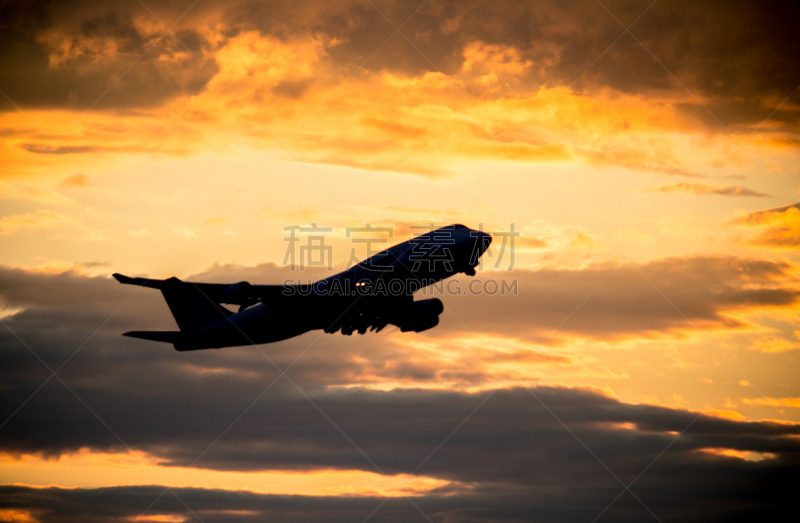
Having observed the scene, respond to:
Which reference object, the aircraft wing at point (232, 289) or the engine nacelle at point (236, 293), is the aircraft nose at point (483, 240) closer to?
the aircraft wing at point (232, 289)

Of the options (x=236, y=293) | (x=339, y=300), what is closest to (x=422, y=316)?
(x=339, y=300)

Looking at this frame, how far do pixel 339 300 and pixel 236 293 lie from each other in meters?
9.38

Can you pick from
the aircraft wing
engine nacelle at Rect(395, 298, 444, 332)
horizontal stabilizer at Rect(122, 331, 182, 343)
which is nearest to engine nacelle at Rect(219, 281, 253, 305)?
the aircraft wing

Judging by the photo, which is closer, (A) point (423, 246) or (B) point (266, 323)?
(A) point (423, 246)

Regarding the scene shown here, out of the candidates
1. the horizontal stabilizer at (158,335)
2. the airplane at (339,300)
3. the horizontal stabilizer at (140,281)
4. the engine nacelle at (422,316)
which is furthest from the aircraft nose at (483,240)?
the horizontal stabilizer at (158,335)

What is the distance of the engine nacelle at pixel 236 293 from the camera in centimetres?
5341

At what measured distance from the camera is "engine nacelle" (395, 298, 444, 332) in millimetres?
63606

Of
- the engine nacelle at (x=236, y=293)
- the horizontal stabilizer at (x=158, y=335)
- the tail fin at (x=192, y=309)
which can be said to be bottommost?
the horizontal stabilizer at (x=158, y=335)

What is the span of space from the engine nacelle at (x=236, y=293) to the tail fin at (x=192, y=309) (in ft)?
51.1

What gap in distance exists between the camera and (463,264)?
5506 centimetres

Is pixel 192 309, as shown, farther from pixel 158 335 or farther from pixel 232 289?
pixel 232 289

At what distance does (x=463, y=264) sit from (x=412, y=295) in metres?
8.48

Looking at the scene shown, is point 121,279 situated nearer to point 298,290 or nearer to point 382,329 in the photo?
point 298,290

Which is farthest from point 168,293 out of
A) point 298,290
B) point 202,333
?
point 298,290
